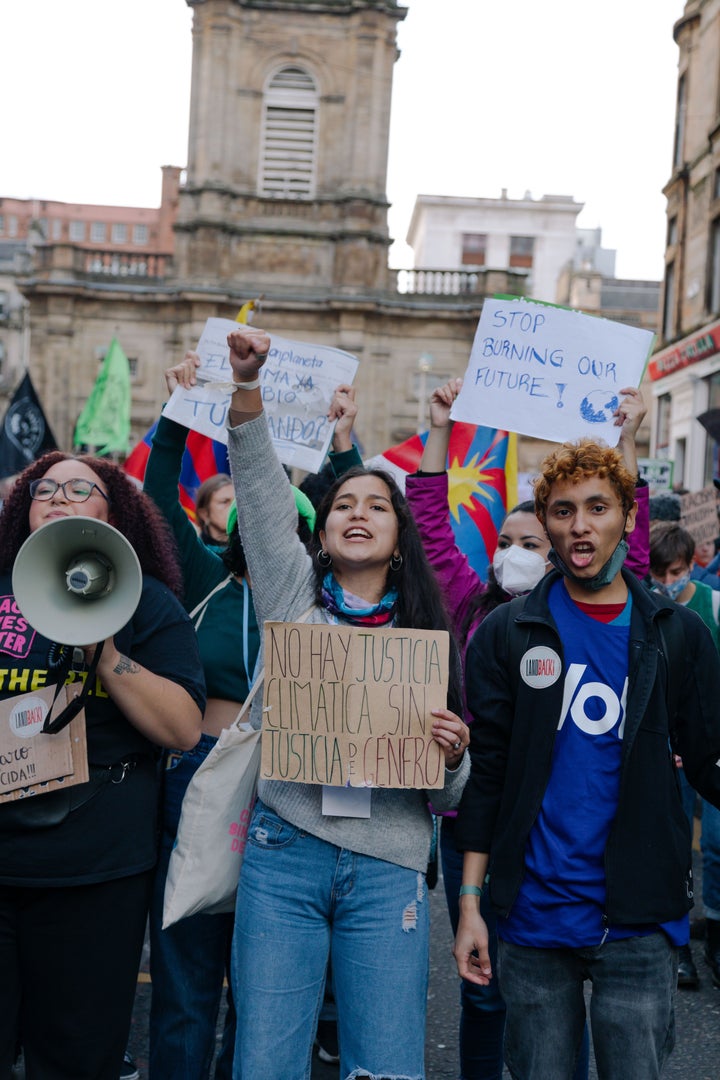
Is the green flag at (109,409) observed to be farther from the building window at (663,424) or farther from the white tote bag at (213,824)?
the white tote bag at (213,824)

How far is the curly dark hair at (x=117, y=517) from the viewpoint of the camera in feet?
10.1

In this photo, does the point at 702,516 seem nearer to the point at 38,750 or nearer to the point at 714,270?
the point at 38,750

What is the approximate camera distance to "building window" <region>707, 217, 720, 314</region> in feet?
82.2

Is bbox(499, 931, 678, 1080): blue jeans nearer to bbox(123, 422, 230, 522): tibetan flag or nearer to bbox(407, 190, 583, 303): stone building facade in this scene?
bbox(123, 422, 230, 522): tibetan flag

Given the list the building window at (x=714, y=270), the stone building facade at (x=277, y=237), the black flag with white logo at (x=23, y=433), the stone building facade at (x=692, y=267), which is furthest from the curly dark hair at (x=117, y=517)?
the stone building facade at (x=277, y=237)

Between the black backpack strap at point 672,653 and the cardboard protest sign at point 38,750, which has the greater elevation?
the black backpack strap at point 672,653

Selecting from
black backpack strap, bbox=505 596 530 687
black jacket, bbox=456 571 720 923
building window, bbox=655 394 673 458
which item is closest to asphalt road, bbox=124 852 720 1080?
black jacket, bbox=456 571 720 923

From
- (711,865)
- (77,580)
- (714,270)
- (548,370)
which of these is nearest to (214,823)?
(77,580)

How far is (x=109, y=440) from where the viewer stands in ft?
61.0

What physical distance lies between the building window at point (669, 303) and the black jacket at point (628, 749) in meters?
26.4

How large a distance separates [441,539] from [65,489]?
1.24 m

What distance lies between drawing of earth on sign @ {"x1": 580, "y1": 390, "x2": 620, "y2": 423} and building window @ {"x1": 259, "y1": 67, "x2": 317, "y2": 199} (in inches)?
1148

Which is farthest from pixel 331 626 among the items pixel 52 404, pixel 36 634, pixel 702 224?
pixel 52 404

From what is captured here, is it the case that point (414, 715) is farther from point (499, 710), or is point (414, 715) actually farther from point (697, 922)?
point (697, 922)
